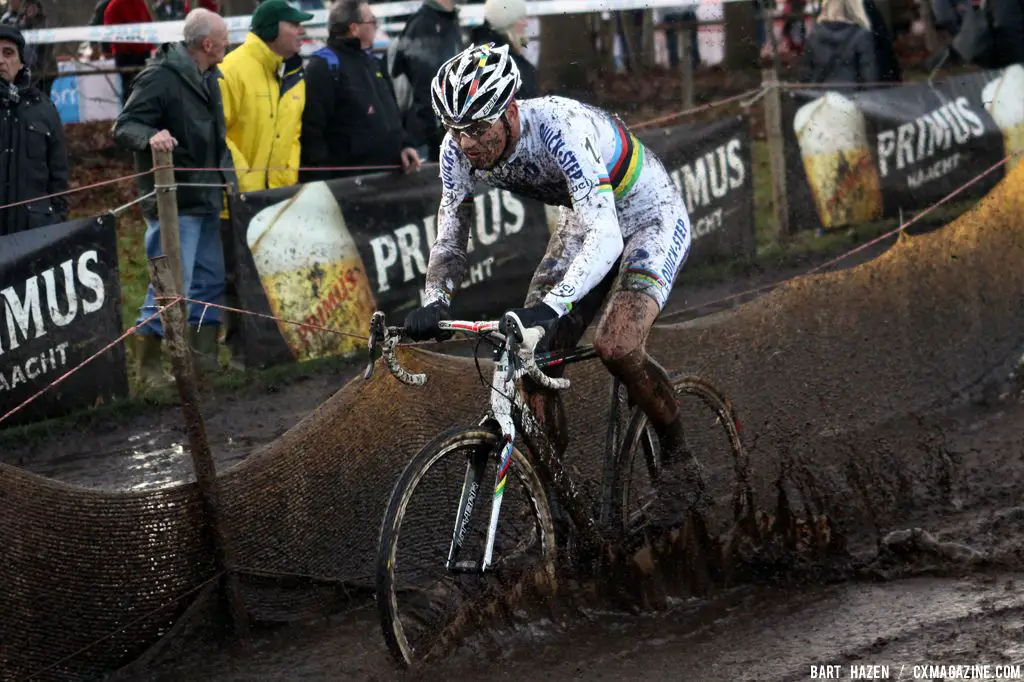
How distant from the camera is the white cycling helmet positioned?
523 cm

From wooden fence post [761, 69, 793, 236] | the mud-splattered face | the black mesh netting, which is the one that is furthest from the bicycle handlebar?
wooden fence post [761, 69, 793, 236]

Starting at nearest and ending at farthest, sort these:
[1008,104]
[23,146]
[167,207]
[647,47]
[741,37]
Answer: [167,207] → [23,146] → [1008,104] → [647,47] → [741,37]

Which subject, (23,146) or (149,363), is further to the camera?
(149,363)

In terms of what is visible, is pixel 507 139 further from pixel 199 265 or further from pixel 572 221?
pixel 199 265

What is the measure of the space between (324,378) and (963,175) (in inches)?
295

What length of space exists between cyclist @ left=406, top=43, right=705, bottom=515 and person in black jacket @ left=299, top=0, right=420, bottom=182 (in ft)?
13.7

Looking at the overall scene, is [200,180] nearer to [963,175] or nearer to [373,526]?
[373,526]

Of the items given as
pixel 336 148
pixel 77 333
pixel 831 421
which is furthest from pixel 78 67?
pixel 831 421

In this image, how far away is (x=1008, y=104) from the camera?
14070mm

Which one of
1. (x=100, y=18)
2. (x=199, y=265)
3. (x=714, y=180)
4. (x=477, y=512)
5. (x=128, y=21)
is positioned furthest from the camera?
(x=100, y=18)

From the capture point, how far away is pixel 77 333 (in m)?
8.37

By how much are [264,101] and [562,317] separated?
4.46 m

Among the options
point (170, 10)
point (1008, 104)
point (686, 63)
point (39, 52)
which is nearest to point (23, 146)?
point (39, 52)

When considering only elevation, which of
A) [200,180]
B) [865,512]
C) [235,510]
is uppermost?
[200,180]
